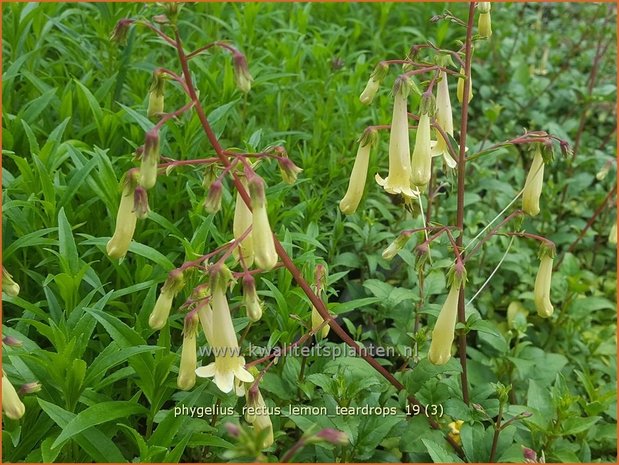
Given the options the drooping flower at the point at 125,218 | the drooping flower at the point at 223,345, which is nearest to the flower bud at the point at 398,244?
the drooping flower at the point at 223,345

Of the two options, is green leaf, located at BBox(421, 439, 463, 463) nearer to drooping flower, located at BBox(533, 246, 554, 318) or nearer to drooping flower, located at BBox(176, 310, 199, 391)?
drooping flower, located at BBox(533, 246, 554, 318)

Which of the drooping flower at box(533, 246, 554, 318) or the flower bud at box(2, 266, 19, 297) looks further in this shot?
the drooping flower at box(533, 246, 554, 318)

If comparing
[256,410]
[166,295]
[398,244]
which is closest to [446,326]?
[398,244]

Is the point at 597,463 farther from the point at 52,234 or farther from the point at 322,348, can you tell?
the point at 52,234

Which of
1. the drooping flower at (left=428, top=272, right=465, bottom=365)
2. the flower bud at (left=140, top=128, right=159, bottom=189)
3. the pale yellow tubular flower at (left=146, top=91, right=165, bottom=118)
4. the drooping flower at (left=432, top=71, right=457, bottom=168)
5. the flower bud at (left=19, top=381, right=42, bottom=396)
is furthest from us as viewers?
the drooping flower at (left=432, top=71, right=457, bottom=168)

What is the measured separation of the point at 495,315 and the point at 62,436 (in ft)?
8.19

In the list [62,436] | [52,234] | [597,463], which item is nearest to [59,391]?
[62,436]

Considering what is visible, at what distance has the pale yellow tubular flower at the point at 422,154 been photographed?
2.12 metres

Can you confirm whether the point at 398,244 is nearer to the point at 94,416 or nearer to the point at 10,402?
the point at 94,416

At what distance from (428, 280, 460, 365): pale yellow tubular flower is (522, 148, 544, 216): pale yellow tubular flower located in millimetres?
421

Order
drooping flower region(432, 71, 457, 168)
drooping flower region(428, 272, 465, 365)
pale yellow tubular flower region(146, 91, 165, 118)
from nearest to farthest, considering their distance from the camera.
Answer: pale yellow tubular flower region(146, 91, 165, 118), drooping flower region(428, 272, 465, 365), drooping flower region(432, 71, 457, 168)

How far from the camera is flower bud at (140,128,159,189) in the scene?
1.63 metres

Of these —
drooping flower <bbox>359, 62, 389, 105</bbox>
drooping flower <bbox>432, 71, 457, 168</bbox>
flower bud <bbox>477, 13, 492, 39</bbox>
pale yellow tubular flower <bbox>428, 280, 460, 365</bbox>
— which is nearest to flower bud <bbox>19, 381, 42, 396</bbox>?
pale yellow tubular flower <bbox>428, 280, 460, 365</bbox>

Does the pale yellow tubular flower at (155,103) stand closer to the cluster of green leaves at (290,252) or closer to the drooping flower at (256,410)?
the cluster of green leaves at (290,252)
